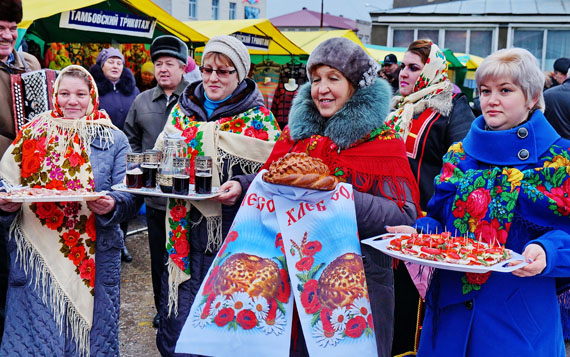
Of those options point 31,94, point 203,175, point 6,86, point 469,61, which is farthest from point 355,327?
point 469,61

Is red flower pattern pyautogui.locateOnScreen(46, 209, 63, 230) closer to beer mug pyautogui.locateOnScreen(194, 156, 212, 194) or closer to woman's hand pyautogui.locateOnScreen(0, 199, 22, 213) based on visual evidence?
woman's hand pyautogui.locateOnScreen(0, 199, 22, 213)

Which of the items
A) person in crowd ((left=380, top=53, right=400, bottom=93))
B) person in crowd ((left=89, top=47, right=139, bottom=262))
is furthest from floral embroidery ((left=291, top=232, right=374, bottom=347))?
person in crowd ((left=380, top=53, right=400, bottom=93))

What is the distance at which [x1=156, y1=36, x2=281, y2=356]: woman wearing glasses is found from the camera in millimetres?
3461

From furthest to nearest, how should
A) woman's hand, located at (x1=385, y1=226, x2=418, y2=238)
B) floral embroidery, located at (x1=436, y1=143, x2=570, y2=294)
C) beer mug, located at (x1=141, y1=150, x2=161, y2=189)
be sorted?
beer mug, located at (x1=141, y1=150, x2=161, y2=189), woman's hand, located at (x1=385, y1=226, x2=418, y2=238), floral embroidery, located at (x1=436, y1=143, x2=570, y2=294)

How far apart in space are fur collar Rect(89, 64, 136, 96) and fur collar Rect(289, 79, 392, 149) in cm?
460

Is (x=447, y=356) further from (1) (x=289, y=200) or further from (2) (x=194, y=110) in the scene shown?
(2) (x=194, y=110)

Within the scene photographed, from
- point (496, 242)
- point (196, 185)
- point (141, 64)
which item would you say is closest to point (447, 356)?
point (496, 242)

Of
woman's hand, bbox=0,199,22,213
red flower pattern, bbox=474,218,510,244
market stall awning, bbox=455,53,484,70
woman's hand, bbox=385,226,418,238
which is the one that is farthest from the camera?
market stall awning, bbox=455,53,484,70

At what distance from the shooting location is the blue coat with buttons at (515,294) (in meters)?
2.19

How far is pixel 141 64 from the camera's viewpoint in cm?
972

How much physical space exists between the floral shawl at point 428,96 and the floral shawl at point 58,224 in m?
2.10

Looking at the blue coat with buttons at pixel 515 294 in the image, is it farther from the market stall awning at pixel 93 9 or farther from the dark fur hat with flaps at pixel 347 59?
the market stall awning at pixel 93 9

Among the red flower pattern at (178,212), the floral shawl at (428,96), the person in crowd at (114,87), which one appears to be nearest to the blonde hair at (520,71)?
the floral shawl at (428,96)

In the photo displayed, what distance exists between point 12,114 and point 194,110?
4.21 ft
